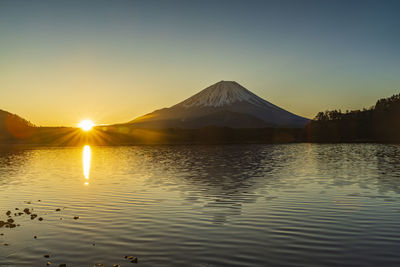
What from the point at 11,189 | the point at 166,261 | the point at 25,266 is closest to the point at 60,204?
the point at 11,189

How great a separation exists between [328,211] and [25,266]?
51.5ft

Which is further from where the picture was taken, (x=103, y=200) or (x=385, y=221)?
(x=103, y=200)

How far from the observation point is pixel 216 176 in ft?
135

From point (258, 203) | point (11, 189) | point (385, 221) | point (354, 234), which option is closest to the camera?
point (354, 234)

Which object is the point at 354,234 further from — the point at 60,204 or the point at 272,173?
the point at 272,173

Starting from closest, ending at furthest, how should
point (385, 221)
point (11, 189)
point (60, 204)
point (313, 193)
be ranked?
1. point (385, 221)
2. point (60, 204)
3. point (313, 193)
4. point (11, 189)

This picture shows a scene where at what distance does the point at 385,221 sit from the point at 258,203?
7.74 meters

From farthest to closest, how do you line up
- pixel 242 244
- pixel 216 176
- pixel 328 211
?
pixel 216 176 → pixel 328 211 → pixel 242 244

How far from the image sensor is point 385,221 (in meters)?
18.9

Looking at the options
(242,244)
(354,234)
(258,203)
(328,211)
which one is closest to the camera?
(242,244)

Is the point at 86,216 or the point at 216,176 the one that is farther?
the point at 216,176

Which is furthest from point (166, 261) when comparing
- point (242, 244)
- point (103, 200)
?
point (103, 200)

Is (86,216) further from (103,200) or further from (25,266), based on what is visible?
(25,266)

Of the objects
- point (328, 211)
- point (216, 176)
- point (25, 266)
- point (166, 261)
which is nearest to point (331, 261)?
point (166, 261)
